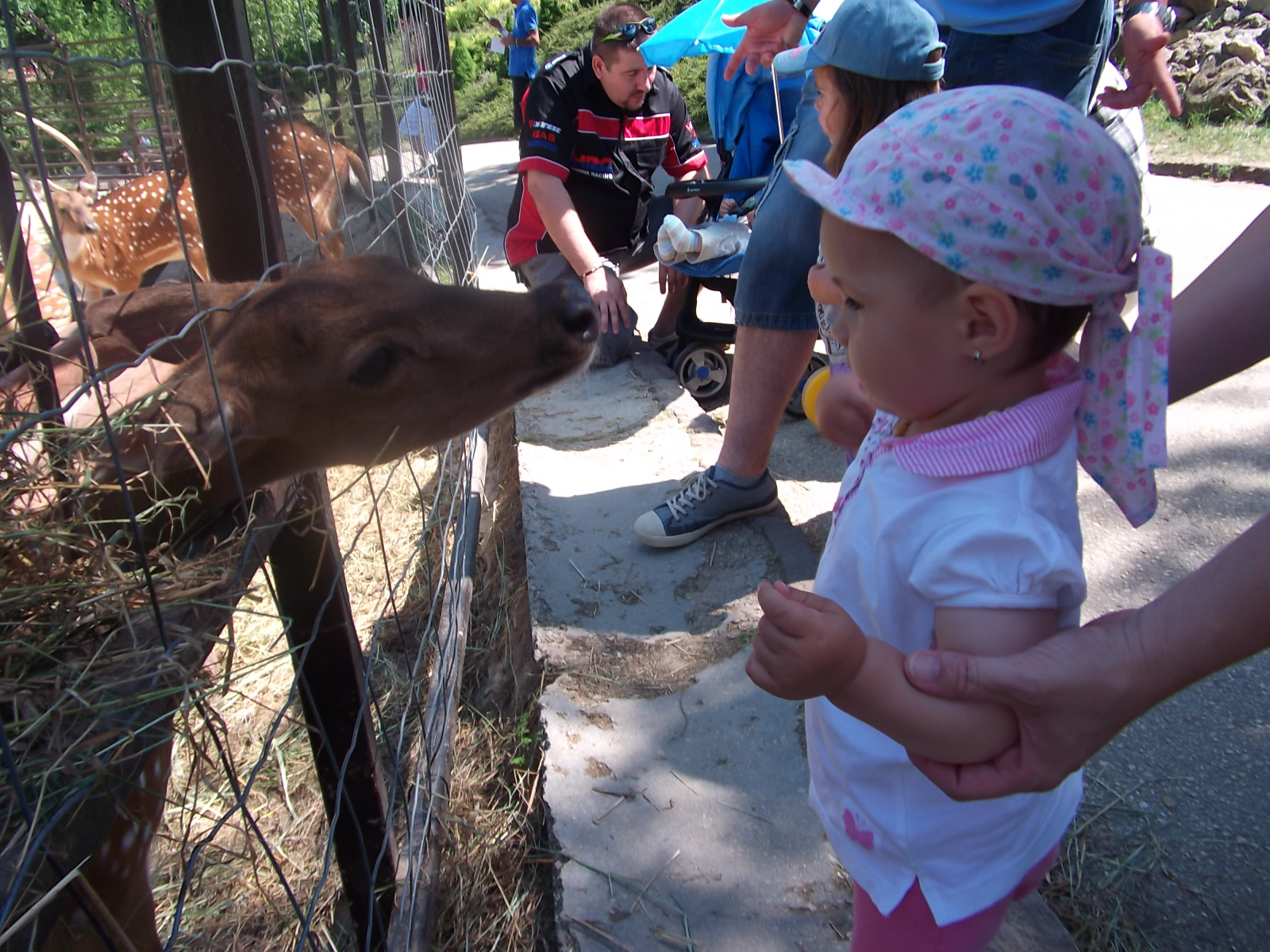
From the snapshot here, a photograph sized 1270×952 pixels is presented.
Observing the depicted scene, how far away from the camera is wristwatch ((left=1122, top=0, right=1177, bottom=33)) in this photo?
9.80 feet

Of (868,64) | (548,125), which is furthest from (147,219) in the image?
(868,64)

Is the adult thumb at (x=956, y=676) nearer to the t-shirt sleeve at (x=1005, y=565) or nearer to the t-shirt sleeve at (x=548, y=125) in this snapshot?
the t-shirt sleeve at (x=1005, y=565)

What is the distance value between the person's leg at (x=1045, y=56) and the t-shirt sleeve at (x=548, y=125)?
7.51 feet

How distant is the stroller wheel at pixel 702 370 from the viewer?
4801 mm

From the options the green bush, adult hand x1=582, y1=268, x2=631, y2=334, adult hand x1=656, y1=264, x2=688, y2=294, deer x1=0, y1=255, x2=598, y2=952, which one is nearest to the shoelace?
deer x1=0, y1=255, x2=598, y2=952

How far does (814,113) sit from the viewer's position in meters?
2.96

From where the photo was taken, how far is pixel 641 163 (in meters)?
5.19

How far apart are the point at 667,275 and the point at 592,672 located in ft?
10.9

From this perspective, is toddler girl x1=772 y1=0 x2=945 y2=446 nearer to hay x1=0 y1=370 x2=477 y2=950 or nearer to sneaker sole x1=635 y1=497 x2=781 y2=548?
sneaker sole x1=635 y1=497 x2=781 y2=548

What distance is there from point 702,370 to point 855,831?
3642mm

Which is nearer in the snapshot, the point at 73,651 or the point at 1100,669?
the point at 1100,669

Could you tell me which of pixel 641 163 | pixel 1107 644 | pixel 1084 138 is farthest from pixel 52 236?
pixel 641 163

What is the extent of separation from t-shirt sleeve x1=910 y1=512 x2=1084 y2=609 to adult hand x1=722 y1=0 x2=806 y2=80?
107 inches

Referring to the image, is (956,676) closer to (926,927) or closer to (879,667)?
(879,667)
